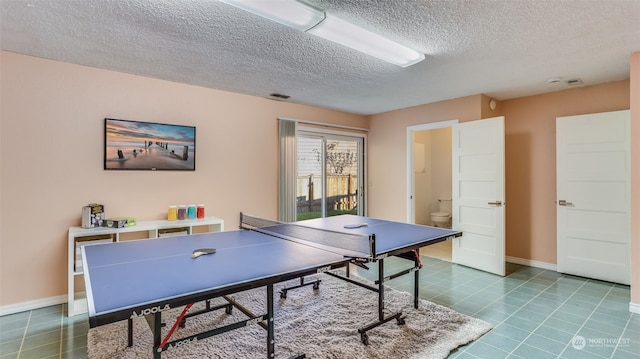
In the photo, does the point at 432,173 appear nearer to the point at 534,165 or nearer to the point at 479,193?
the point at 534,165

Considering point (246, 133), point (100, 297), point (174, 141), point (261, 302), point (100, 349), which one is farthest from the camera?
point (246, 133)

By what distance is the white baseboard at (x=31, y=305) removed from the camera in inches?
117

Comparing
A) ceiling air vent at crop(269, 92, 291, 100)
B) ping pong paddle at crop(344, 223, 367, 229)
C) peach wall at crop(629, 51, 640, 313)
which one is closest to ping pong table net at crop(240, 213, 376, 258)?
ping pong paddle at crop(344, 223, 367, 229)

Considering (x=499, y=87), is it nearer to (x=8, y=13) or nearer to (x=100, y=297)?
(x=100, y=297)

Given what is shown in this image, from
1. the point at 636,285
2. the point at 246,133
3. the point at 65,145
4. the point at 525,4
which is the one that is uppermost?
the point at 525,4

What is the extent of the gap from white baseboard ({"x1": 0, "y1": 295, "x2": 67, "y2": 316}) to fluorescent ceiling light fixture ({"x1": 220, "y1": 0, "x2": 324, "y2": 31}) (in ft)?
11.1

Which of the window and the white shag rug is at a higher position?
the window

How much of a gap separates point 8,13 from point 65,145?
4.49ft

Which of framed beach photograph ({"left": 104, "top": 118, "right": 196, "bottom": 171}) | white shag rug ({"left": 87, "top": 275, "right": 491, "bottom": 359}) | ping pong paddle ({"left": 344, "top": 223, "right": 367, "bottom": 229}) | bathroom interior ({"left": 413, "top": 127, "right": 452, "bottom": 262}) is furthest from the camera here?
bathroom interior ({"left": 413, "top": 127, "right": 452, "bottom": 262})

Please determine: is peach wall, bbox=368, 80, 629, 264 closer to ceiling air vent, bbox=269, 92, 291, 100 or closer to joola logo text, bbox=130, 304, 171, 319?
ceiling air vent, bbox=269, 92, 291, 100

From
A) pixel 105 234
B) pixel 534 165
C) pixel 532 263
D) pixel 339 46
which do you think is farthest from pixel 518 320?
pixel 105 234

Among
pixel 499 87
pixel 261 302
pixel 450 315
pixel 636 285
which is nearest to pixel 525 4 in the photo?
pixel 499 87

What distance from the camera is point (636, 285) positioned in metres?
2.92

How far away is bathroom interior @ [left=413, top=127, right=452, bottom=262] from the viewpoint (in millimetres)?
6863
